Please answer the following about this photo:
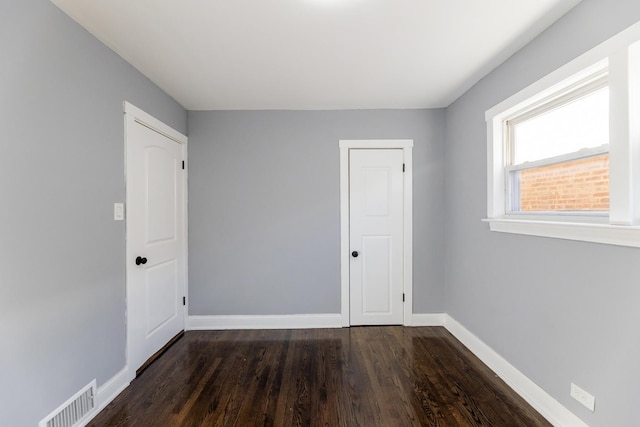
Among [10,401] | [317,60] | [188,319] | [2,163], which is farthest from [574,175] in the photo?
[188,319]

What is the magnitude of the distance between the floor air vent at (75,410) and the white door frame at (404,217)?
89.4 inches

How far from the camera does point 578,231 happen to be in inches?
65.4

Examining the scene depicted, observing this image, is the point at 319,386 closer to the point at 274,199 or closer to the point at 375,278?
the point at 375,278

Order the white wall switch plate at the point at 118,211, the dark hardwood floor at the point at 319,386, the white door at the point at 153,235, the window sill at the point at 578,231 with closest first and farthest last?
the window sill at the point at 578,231
the dark hardwood floor at the point at 319,386
the white wall switch plate at the point at 118,211
the white door at the point at 153,235

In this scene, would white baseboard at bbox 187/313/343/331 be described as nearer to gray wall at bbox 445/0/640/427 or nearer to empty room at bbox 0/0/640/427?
empty room at bbox 0/0/640/427

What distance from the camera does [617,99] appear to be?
1460 millimetres

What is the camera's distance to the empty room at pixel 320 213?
5.01 ft

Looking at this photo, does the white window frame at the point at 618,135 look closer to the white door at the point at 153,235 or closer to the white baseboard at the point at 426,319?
the white baseboard at the point at 426,319

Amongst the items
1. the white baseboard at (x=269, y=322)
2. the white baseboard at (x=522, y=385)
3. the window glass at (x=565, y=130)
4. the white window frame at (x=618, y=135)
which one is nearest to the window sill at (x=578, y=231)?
the white window frame at (x=618, y=135)

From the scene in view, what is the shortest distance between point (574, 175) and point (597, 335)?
3.04ft

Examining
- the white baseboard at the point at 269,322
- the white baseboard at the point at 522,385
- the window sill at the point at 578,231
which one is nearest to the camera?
the window sill at the point at 578,231

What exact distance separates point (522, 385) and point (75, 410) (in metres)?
2.92

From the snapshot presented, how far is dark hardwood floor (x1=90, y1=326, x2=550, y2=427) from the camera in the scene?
1899 mm

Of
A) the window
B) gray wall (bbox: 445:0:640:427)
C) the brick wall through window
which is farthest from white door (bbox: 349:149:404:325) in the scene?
the brick wall through window
